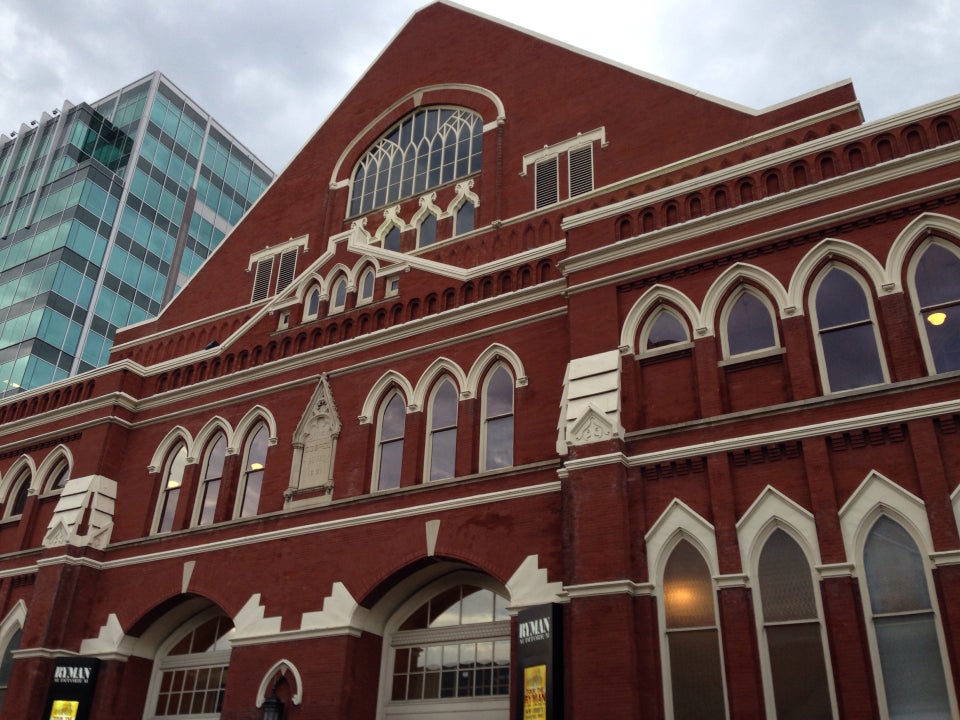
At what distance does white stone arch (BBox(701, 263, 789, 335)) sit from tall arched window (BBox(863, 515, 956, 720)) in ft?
13.1

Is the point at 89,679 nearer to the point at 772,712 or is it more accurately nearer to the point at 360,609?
the point at 360,609

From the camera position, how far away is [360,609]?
16.8m

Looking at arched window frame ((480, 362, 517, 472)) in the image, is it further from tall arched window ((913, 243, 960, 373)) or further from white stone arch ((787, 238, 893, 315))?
tall arched window ((913, 243, 960, 373))

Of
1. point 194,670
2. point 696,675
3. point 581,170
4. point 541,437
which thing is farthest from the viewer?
point 581,170

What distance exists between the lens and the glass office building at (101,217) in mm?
48969

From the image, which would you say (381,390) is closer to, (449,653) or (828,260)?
(449,653)

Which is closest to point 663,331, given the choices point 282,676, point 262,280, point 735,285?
point 735,285

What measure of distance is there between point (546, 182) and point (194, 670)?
44.1 ft

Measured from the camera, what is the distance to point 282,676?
1686 centimetres

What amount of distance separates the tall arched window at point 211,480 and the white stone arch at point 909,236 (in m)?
14.1

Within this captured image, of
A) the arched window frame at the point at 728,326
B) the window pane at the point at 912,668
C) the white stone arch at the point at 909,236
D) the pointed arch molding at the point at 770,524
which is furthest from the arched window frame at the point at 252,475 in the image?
the white stone arch at the point at 909,236

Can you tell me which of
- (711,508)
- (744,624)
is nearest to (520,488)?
(711,508)

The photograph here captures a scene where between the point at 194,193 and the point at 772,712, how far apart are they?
187 feet

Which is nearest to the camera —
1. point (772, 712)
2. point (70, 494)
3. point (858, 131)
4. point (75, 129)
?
point (772, 712)
